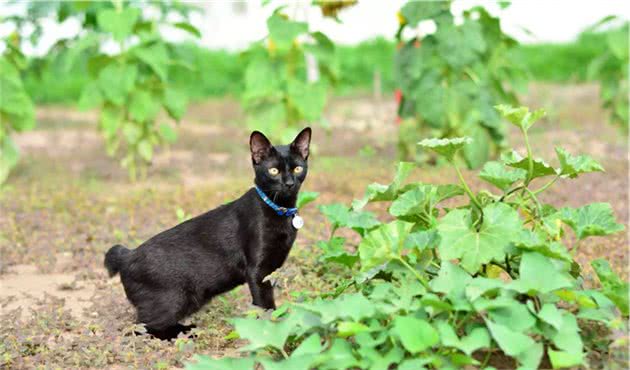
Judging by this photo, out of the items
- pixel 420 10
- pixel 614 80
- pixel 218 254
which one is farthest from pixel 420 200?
pixel 614 80

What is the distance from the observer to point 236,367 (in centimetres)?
341

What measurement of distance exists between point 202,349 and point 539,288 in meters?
1.64

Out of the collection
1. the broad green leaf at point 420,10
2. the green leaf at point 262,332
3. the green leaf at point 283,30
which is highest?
the green leaf at point 283,30

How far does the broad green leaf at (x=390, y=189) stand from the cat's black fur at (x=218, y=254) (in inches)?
15.7

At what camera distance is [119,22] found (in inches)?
292

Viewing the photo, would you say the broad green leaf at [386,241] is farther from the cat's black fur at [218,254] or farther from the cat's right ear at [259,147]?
the cat's right ear at [259,147]

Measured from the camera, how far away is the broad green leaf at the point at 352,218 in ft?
14.0

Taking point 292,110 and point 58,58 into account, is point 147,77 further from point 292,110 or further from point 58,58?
point 58,58

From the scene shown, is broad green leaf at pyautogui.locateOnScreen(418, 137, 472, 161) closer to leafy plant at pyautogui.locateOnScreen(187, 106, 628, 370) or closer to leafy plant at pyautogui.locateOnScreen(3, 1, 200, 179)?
leafy plant at pyautogui.locateOnScreen(187, 106, 628, 370)

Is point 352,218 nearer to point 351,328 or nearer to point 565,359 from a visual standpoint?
point 351,328

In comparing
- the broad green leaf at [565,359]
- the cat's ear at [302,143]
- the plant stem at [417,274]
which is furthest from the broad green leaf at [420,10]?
the broad green leaf at [565,359]

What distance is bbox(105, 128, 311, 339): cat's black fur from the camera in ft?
14.0

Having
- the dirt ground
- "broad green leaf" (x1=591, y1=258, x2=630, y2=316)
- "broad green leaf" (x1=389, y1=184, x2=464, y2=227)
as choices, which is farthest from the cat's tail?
"broad green leaf" (x1=591, y1=258, x2=630, y2=316)

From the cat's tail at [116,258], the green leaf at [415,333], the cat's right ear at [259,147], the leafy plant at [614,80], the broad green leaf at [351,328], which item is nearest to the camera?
the green leaf at [415,333]
